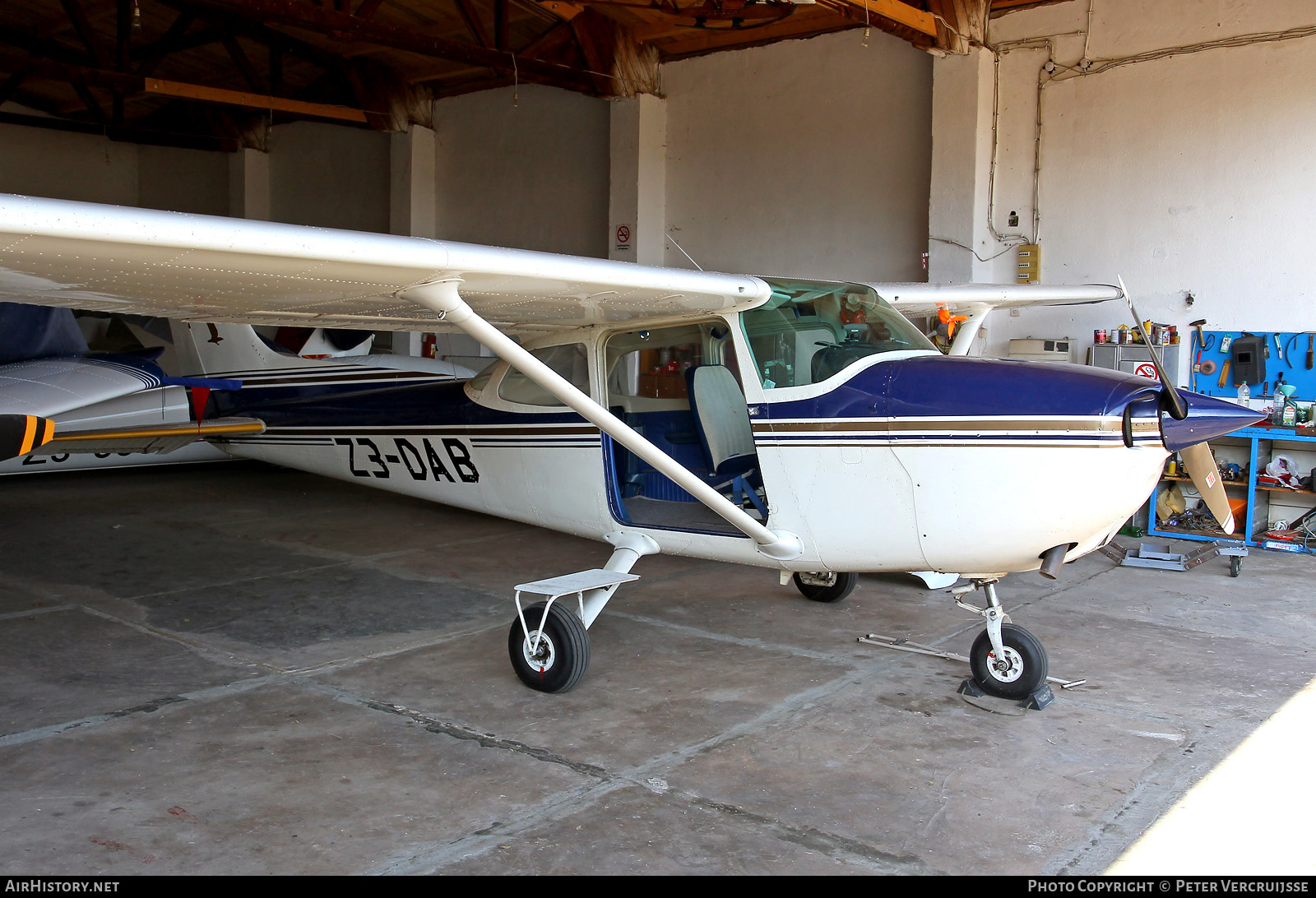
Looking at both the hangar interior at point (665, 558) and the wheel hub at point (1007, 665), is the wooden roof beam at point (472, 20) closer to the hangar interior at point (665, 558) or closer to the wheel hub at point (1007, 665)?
the hangar interior at point (665, 558)

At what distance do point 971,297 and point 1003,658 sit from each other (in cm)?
310

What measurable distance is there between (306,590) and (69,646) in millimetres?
1526

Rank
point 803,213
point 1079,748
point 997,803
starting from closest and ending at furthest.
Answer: point 997,803 < point 1079,748 < point 803,213

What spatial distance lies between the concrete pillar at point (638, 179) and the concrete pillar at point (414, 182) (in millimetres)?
4355

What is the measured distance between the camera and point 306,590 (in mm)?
6355

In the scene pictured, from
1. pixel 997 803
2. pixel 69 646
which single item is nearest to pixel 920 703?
pixel 997 803

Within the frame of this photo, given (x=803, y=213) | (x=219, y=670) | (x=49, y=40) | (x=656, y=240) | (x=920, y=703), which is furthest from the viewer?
(x=49, y=40)

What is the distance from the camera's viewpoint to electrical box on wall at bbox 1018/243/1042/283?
30.3 ft

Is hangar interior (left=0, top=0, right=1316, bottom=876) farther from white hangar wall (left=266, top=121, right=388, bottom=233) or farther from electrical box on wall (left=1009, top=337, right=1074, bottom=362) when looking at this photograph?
electrical box on wall (left=1009, top=337, right=1074, bottom=362)

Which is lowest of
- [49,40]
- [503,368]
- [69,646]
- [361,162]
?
[69,646]

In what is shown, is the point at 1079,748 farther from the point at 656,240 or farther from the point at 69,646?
the point at 656,240

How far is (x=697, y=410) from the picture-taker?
5.30 metres

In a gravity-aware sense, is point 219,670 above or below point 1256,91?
below

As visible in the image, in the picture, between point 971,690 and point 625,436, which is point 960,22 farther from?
point 971,690
